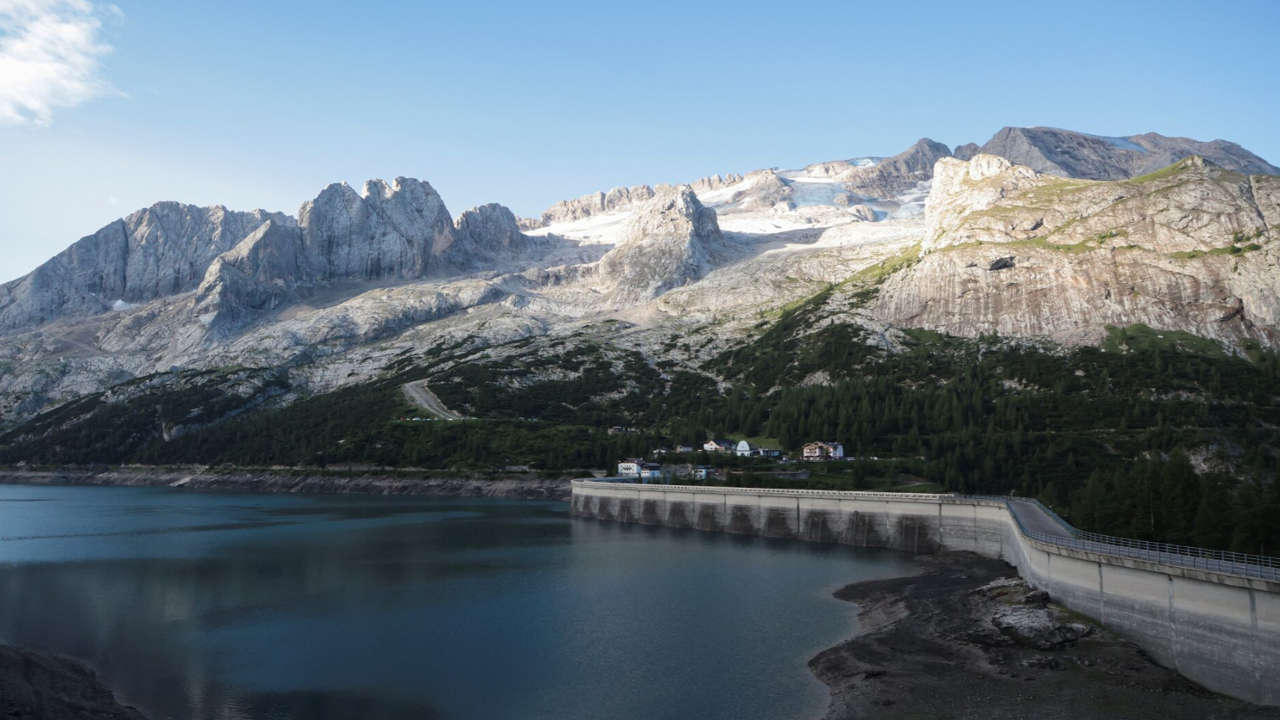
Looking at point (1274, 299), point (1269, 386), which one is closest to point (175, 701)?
point (1269, 386)

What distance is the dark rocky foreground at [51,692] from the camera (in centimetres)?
3881

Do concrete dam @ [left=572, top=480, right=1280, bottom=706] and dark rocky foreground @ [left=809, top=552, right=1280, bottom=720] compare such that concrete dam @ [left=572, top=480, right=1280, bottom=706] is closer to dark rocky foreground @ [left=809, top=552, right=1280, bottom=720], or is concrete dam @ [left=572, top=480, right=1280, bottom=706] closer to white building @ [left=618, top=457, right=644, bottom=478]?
dark rocky foreground @ [left=809, top=552, right=1280, bottom=720]

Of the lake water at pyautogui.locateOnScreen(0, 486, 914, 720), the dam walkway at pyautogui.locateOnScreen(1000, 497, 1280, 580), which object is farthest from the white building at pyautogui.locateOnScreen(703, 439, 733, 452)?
the dam walkway at pyautogui.locateOnScreen(1000, 497, 1280, 580)

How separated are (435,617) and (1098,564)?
45.9 m

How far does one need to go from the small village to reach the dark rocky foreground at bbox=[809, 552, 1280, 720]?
233ft

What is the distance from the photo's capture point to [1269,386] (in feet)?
511

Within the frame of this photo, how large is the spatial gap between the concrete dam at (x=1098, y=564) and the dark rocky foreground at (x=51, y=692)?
53.0 m

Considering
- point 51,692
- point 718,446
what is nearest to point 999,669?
point 51,692

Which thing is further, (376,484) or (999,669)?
(376,484)

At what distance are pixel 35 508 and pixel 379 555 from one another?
91568 mm

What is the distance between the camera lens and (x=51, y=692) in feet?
138

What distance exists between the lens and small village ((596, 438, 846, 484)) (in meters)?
135

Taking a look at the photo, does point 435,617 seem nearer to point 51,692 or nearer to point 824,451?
point 51,692

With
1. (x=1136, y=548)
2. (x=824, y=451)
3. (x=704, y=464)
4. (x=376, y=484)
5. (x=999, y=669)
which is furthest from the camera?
(x=376, y=484)
